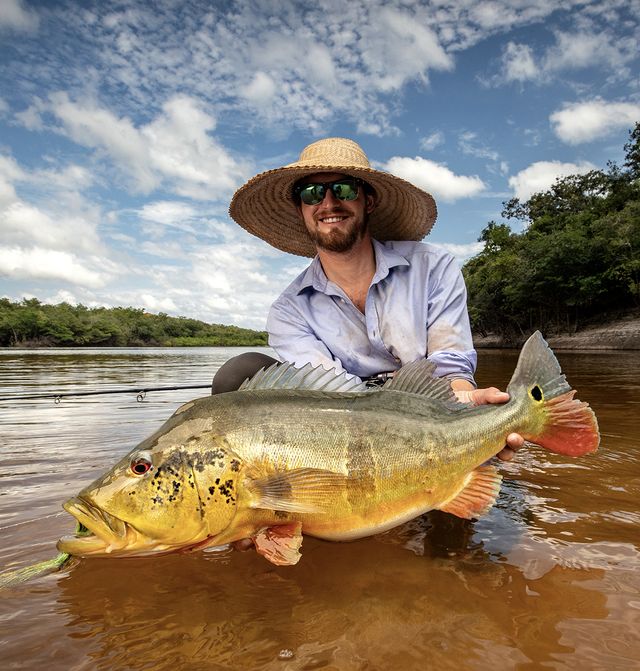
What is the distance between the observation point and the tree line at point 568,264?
32000 millimetres

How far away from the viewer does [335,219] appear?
3.51 metres

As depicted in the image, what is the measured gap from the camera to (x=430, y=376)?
91.6 inches

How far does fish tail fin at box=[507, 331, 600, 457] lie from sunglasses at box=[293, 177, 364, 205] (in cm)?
177


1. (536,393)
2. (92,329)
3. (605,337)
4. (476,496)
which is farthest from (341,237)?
(92,329)

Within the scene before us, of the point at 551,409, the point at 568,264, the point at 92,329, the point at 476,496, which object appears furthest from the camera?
the point at 92,329

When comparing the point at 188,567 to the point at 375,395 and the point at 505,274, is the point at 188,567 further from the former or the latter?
the point at 505,274

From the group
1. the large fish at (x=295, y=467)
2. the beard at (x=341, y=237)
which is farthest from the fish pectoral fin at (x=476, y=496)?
the beard at (x=341, y=237)

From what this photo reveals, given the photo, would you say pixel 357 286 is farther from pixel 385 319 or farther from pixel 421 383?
pixel 421 383

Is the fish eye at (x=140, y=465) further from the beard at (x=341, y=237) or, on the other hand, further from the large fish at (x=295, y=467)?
the beard at (x=341, y=237)

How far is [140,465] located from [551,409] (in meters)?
1.88

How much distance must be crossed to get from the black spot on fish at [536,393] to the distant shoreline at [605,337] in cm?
2807

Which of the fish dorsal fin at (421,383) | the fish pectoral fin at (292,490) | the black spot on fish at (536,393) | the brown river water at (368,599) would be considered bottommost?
the brown river water at (368,599)

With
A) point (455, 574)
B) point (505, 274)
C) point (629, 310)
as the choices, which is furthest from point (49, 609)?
point (505, 274)

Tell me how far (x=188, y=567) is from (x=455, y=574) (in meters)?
1.12
